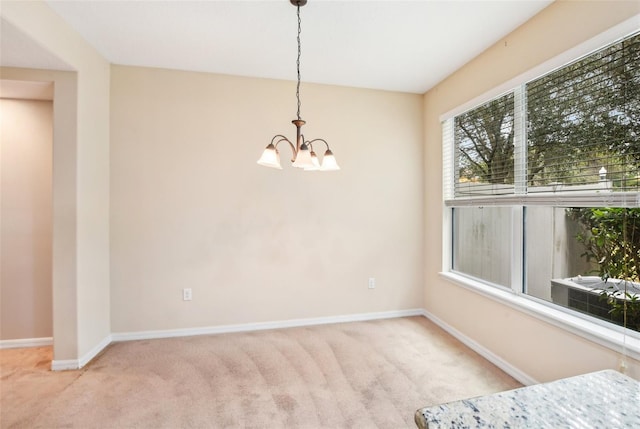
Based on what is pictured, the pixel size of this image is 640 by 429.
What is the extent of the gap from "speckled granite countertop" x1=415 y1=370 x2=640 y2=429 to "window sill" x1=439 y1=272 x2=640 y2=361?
0.81 meters

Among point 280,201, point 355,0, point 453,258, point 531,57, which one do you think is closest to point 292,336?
point 280,201

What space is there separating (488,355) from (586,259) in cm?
119

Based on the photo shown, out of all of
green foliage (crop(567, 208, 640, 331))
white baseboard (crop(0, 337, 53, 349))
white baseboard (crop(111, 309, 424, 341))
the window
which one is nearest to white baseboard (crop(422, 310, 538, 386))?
white baseboard (crop(111, 309, 424, 341))

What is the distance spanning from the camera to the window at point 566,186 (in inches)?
68.9

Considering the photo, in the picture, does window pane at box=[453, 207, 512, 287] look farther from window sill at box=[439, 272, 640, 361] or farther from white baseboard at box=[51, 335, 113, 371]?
white baseboard at box=[51, 335, 113, 371]

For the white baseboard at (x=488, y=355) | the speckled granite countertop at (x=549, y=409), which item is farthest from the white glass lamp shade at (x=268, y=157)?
the white baseboard at (x=488, y=355)

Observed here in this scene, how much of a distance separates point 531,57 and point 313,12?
1.70m

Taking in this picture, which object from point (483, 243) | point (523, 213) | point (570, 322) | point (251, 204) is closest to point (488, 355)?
point (570, 322)

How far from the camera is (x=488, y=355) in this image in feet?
8.68

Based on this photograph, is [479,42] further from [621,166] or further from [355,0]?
[621,166]

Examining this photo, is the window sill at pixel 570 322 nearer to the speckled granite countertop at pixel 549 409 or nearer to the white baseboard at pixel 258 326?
the speckled granite countertop at pixel 549 409

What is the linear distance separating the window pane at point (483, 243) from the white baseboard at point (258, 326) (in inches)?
38.8

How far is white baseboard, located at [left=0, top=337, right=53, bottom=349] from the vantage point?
282 centimetres

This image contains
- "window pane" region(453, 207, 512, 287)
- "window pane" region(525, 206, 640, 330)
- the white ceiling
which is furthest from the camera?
"window pane" region(453, 207, 512, 287)
